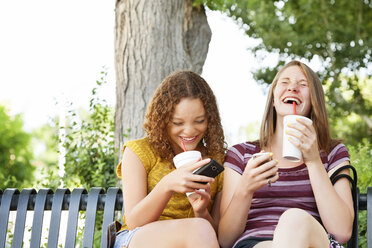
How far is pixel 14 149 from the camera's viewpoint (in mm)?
8602

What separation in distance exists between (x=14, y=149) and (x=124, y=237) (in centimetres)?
675

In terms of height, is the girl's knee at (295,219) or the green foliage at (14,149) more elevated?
the green foliage at (14,149)

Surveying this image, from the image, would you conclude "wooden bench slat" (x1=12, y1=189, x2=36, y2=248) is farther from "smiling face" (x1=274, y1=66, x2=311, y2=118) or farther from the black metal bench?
"smiling face" (x1=274, y1=66, x2=311, y2=118)

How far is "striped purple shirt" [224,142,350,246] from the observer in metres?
2.49

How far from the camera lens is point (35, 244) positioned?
10.00 ft

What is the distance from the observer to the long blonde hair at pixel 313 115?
256cm

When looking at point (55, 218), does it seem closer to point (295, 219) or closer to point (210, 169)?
point (210, 169)

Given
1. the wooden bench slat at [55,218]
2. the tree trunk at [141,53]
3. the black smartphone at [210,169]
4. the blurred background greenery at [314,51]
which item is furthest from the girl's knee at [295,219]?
the blurred background greenery at [314,51]

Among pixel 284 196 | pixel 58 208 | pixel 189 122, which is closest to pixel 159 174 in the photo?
pixel 189 122

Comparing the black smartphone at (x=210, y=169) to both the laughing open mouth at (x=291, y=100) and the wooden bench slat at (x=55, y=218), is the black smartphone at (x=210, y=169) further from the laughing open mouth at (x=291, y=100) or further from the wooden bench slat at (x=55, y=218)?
the wooden bench slat at (x=55, y=218)

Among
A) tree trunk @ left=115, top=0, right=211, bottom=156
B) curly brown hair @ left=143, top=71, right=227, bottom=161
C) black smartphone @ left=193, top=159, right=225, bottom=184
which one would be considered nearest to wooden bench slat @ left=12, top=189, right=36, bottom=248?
curly brown hair @ left=143, top=71, right=227, bottom=161

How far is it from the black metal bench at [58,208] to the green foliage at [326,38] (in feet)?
22.3

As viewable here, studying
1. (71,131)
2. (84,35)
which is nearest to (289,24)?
(84,35)

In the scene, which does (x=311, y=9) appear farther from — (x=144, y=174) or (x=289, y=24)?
(x=144, y=174)
